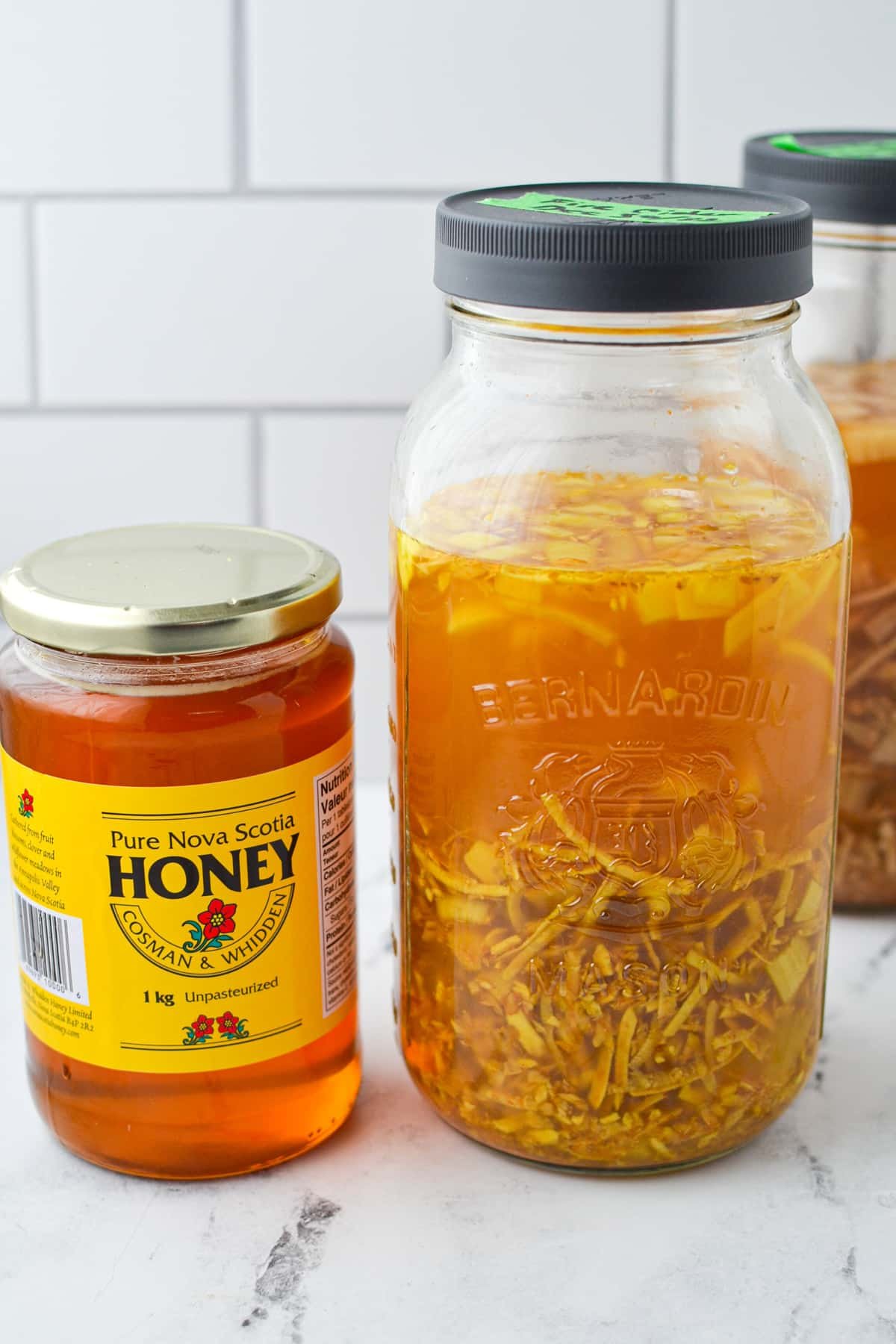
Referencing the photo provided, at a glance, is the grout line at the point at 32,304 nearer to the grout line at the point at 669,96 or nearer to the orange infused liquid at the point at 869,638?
the grout line at the point at 669,96

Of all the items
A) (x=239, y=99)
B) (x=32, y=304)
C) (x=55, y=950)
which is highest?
(x=239, y=99)

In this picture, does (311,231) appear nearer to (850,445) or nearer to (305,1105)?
(850,445)

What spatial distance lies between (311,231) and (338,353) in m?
0.08

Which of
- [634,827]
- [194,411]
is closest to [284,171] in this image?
[194,411]

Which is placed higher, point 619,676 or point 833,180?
point 833,180

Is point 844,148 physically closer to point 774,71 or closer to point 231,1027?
point 774,71

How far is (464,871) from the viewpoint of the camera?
0.61 metres

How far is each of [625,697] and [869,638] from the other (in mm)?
255

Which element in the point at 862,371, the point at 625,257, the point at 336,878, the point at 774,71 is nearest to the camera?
the point at 625,257

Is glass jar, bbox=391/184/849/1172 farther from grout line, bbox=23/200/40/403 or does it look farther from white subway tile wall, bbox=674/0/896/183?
grout line, bbox=23/200/40/403

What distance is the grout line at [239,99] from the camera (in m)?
0.90

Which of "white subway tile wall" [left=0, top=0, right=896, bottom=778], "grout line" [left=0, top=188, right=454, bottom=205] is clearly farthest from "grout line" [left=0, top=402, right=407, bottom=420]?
"grout line" [left=0, top=188, right=454, bottom=205]

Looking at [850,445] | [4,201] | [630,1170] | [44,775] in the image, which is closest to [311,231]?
[4,201]

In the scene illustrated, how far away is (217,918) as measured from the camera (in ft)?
1.91
